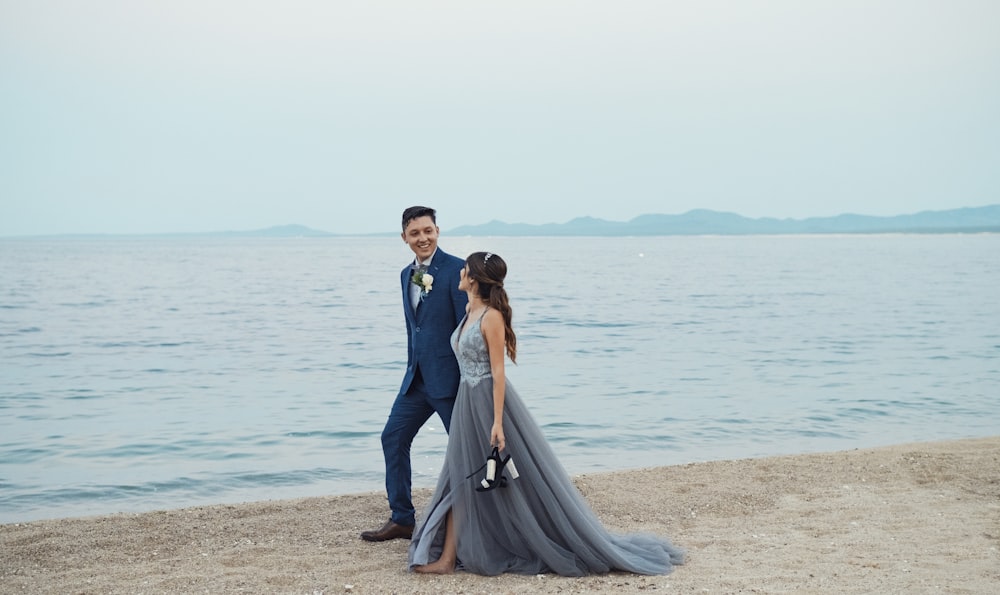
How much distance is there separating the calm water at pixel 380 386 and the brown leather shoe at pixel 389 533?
2485 mm

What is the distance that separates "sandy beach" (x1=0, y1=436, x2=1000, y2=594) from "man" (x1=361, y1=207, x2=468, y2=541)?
0.85m

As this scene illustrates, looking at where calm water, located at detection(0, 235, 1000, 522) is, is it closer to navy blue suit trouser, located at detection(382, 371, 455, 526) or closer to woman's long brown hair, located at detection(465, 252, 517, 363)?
navy blue suit trouser, located at detection(382, 371, 455, 526)

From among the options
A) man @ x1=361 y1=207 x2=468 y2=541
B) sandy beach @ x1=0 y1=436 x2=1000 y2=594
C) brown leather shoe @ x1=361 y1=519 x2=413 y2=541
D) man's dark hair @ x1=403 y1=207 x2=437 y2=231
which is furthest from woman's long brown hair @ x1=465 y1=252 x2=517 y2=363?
brown leather shoe @ x1=361 y1=519 x2=413 y2=541

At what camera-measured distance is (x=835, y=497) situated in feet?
23.3

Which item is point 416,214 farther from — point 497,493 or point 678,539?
point 678,539

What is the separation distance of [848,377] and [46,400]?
12271mm

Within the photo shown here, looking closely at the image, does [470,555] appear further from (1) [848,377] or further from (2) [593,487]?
(1) [848,377]

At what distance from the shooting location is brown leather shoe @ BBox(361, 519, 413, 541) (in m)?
6.07

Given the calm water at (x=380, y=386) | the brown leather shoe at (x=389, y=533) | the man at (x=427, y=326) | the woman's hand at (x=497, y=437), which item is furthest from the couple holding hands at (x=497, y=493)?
the calm water at (x=380, y=386)

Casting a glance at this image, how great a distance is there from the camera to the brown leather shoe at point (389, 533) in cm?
607

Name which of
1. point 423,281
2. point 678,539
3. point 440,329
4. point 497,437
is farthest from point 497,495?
point 678,539

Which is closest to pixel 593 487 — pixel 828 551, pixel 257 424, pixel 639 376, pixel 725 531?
pixel 725 531

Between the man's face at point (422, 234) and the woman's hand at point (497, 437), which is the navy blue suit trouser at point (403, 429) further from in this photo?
the man's face at point (422, 234)

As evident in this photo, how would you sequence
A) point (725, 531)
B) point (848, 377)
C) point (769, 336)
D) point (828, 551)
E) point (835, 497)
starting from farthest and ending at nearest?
point (769, 336)
point (848, 377)
point (835, 497)
point (725, 531)
point (828, 551)
